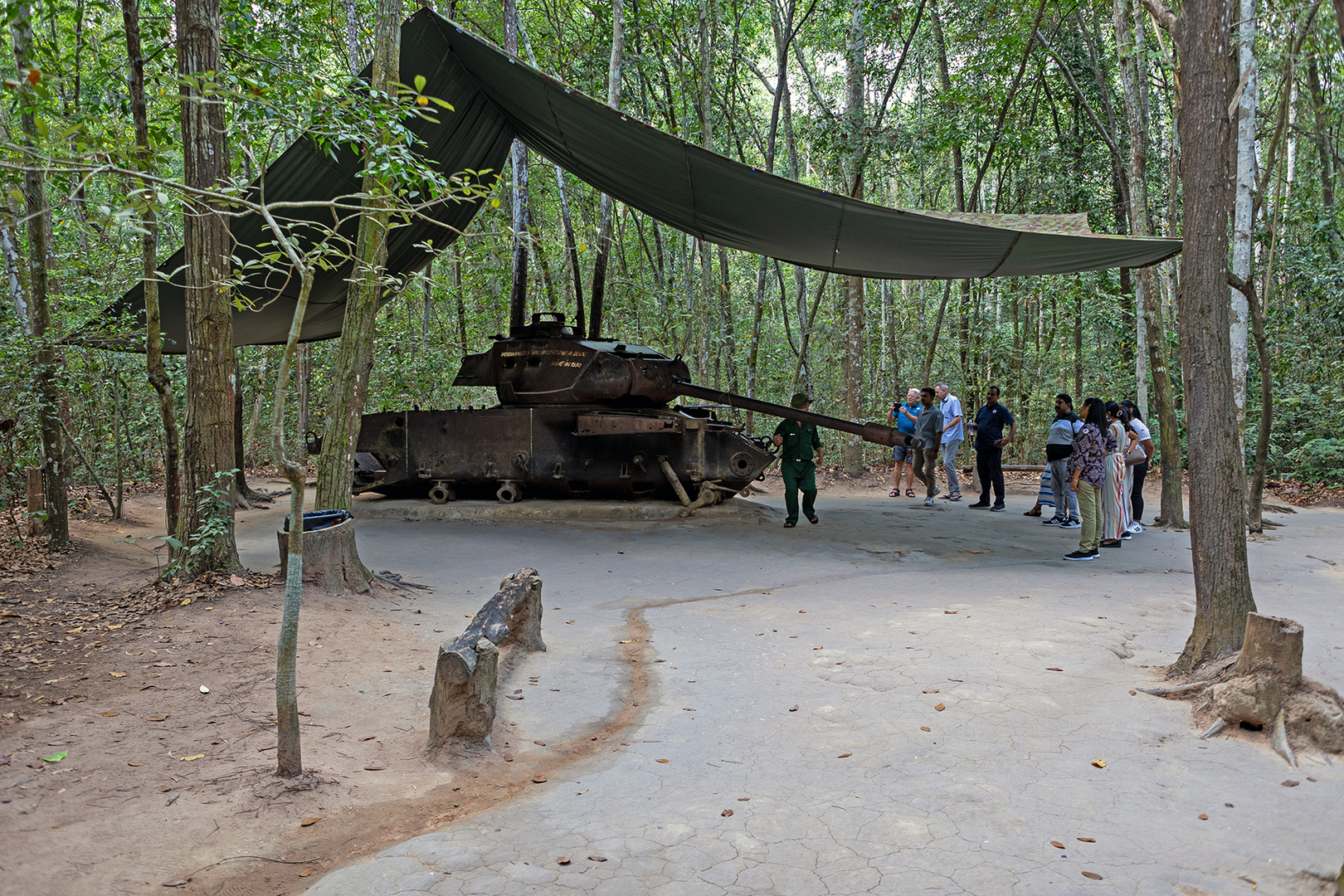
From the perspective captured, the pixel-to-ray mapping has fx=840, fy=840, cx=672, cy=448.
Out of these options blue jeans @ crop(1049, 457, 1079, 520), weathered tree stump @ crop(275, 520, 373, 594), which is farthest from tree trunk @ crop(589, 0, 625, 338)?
blue jeans @ crop(1049, 457, 1079, 520)

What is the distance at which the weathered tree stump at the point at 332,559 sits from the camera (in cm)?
515

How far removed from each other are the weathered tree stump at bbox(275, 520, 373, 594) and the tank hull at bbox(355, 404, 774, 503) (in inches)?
145

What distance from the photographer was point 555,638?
4.84 m

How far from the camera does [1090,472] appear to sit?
272 inches

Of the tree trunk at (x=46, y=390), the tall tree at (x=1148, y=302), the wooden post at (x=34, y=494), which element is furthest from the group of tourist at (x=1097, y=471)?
the wooden post at (x=34, y=494)

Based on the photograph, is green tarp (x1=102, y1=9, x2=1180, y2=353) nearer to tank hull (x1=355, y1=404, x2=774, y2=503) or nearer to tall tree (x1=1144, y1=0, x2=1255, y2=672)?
tank hull (x1=355, y1=404, x2=774, y2=503)

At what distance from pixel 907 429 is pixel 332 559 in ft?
27.0

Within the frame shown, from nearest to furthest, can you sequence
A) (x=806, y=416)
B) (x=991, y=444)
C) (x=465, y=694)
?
(x=465, y=694), (x=806, y=416), (x=991, y=444)

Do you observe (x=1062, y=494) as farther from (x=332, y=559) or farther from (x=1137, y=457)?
(x=332, y=559)

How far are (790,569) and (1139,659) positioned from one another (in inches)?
118

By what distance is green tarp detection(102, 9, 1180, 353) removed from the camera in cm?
649

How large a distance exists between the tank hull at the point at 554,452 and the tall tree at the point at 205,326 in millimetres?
3995

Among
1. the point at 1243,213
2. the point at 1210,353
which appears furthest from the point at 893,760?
the point at 1243,213

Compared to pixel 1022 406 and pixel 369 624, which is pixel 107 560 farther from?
pixel 1022 406
